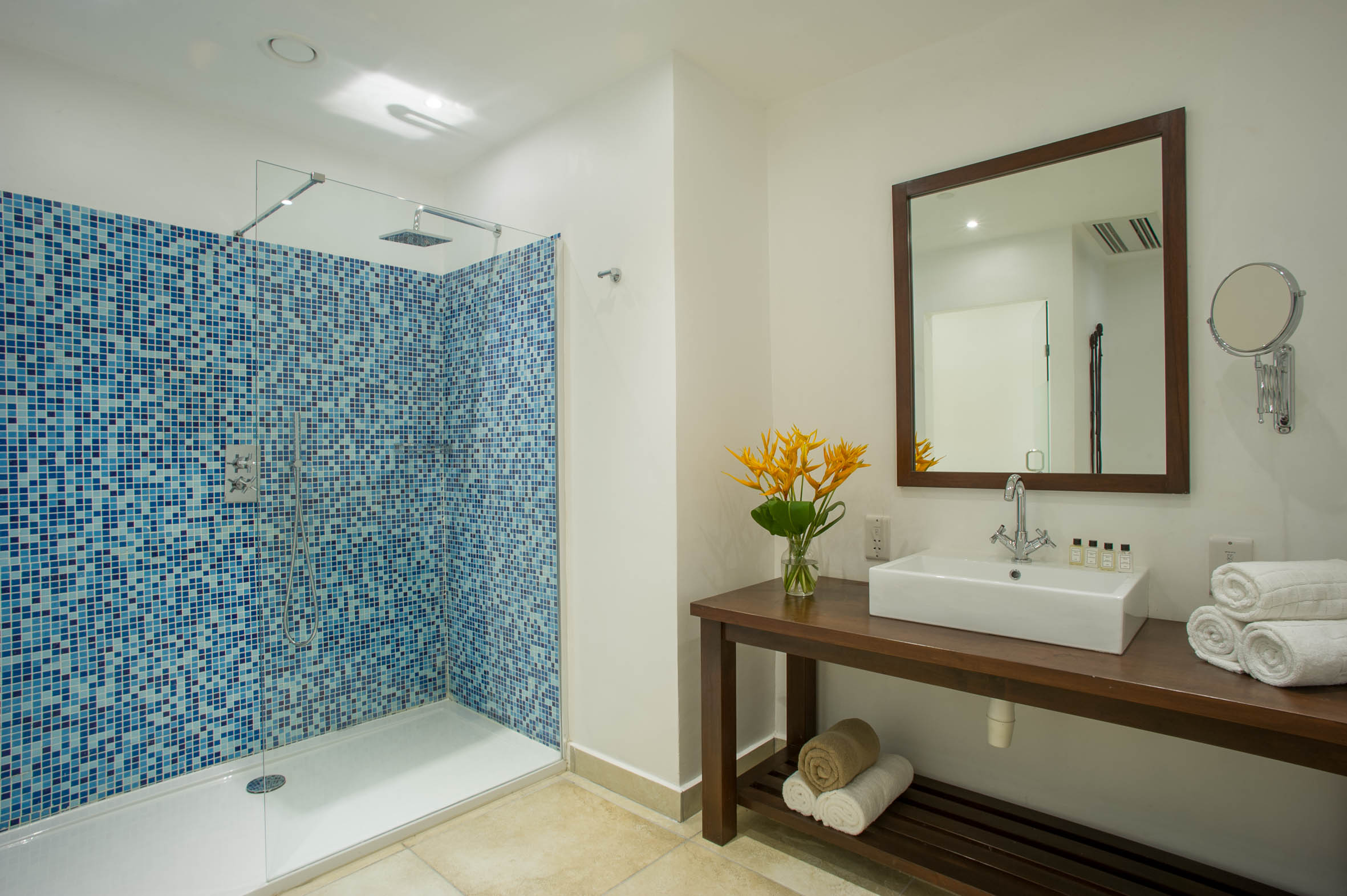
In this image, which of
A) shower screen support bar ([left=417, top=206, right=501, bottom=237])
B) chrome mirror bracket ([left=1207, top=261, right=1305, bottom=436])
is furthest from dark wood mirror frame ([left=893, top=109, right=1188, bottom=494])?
shower screen support bar ([left=417, top=206, right=501, bottom=237])

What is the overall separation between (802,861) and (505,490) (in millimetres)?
1632

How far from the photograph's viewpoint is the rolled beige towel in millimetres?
1942

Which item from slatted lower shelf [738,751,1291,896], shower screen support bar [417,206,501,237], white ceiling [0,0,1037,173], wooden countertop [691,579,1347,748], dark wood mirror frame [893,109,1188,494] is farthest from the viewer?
shower screen support bar [417,206,501,237]

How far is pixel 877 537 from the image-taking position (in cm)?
233

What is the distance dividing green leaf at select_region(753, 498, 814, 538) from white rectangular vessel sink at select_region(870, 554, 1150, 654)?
0.95ft

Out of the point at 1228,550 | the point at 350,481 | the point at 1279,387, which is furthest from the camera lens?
the point at 350,481

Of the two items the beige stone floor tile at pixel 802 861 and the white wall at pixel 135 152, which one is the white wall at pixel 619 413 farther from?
the white wall at pixel 135 152

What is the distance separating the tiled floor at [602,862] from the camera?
73.4 inches

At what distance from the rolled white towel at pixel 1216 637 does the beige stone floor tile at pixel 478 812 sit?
206cm

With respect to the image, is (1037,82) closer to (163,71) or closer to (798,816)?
(798,816)

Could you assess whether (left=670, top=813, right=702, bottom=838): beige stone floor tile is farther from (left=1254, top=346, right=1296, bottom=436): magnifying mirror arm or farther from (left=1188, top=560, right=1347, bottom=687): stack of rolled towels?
(left=1254, top=346, right=1296, bottom=436): magnifying mirror arm

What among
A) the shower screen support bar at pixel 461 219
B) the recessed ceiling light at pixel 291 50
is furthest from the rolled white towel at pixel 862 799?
the recessed ceiling light at pixel 291 50

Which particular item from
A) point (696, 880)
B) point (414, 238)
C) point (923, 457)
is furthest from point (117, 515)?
point (923, 457)

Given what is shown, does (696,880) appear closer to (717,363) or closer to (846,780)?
(846,780)
